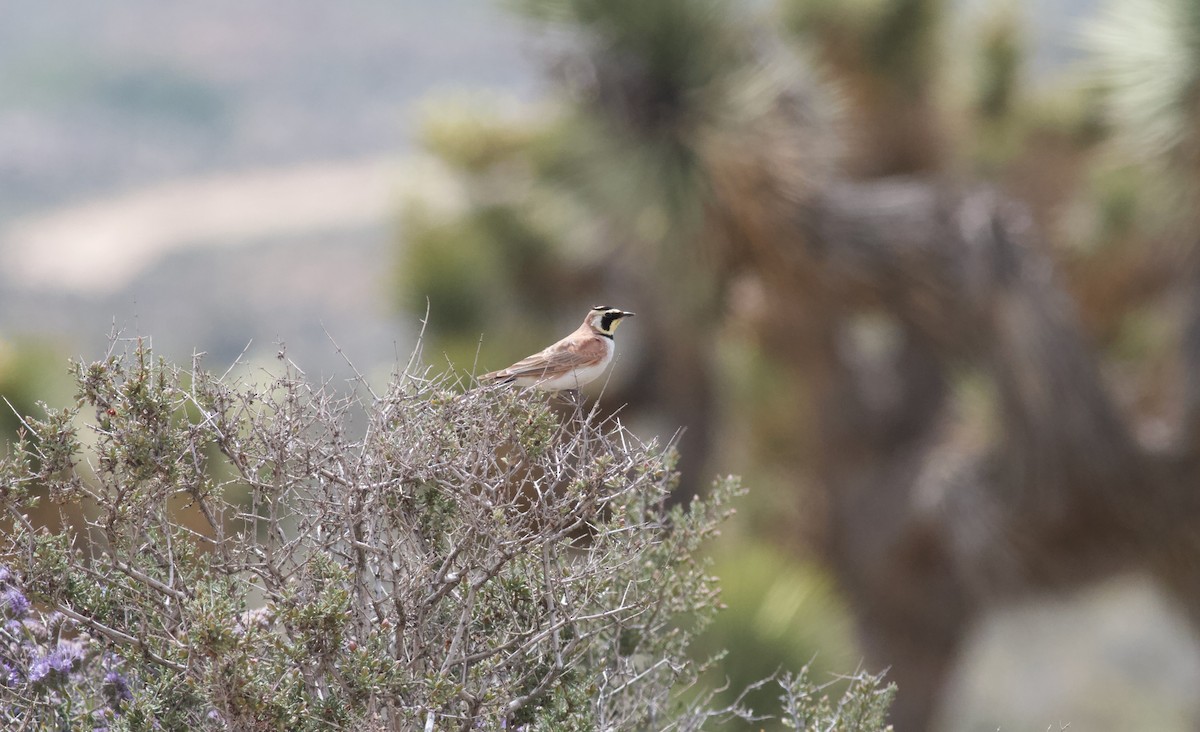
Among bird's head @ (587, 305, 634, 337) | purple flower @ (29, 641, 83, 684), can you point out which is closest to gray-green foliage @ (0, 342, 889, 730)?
purple flower @ (29, 641, 83, 684)

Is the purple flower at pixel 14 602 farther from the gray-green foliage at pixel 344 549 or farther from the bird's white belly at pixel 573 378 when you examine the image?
the bird's white belly at pixel 573 378

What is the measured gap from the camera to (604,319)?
3777mm

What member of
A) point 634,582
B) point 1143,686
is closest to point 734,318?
point 634,582

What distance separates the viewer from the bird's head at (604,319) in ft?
12.2

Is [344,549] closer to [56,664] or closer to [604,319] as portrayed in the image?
[56,664]

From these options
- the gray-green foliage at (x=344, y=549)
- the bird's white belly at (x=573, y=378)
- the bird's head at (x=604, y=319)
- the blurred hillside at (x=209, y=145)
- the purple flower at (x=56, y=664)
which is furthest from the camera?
the blurred hillside at (x=209, y=145)

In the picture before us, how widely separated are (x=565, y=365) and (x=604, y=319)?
0.35 meters

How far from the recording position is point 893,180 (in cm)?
1158

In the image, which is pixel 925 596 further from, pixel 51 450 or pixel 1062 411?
pixel 51 450

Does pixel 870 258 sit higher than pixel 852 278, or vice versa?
pixel 870 258

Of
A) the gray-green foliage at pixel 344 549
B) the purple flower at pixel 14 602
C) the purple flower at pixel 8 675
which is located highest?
the gray-green foliage at pixel 344 549

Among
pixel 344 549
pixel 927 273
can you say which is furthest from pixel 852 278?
pixel 344 549

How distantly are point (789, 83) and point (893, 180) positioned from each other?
2.72m

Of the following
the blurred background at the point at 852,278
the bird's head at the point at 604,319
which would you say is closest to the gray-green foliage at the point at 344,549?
the blurred background at the point at 852,278
